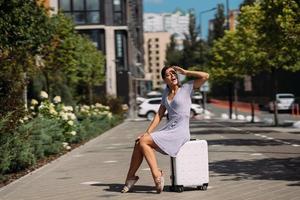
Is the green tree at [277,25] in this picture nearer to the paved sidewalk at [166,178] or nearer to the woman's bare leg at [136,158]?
the paved sidewalk at [166,178]

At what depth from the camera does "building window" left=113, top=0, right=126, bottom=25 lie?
63.8 m

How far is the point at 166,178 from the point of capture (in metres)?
11.1

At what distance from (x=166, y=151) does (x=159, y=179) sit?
15.4 inches

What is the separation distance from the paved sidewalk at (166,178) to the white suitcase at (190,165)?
0.16 meters

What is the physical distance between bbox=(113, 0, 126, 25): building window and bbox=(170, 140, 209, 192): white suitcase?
180 ft

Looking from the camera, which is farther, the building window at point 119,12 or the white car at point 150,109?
the building window at point 119,12

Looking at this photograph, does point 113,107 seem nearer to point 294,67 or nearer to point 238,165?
point 294,67

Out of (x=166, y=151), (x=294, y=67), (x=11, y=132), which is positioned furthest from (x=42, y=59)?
(x=166, y=151)

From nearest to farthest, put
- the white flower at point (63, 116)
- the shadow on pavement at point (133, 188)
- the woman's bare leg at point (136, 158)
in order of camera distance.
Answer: the woman's bare leg at point (136, 158) < the shadow on pavement at point (133, 188) < the white flower at point (63, 116)

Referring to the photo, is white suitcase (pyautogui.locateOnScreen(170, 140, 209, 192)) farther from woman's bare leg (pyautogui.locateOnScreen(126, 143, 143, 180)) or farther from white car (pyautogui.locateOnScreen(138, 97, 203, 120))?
white car (pyautogui.locateOnScreen(138, 97, 203, 120))

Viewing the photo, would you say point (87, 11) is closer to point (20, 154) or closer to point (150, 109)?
point (150, 109)

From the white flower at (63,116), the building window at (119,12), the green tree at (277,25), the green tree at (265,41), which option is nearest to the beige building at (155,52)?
the building window at (119,12)

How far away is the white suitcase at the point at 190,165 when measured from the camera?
30.4 ft

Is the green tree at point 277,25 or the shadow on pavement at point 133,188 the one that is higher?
the green tree at point 277,25
